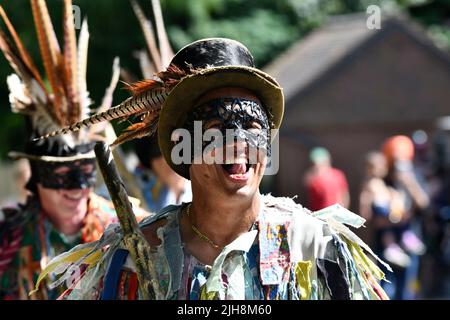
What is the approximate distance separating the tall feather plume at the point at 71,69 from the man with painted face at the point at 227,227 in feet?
4.94

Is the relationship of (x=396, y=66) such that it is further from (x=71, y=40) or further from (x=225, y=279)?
(x=225, y=279)

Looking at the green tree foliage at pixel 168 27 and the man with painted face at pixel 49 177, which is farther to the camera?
the green tree foliage at pixel 168 27

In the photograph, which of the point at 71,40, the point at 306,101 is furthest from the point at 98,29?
the point at 71,40

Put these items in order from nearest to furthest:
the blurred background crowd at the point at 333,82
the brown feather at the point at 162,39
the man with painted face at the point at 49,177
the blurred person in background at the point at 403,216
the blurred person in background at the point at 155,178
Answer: the man with painted face at the point at 49,177, the brown feather at the point at 162,39, the blurred person in background at the point at 155,178, the blurred person in background at the point at 403,216, the blurred background crowd at the point at 333,82

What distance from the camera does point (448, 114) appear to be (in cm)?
1437

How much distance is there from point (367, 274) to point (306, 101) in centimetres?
991

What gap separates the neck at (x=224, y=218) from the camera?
13.6 ft

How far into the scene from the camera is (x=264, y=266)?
4.07 meters

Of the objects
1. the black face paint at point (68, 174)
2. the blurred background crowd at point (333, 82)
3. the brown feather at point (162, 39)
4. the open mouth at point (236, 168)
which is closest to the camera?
the open mouth at point (236, 168)

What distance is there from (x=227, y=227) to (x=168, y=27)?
8.91 metres

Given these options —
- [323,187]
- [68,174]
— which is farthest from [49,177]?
[323,187]

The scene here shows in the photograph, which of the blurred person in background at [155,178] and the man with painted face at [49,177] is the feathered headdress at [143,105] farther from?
the blurred person in background at [155,178]

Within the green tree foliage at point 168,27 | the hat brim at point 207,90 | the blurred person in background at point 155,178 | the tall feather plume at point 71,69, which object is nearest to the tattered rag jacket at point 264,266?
the hat brim at point 207,90
